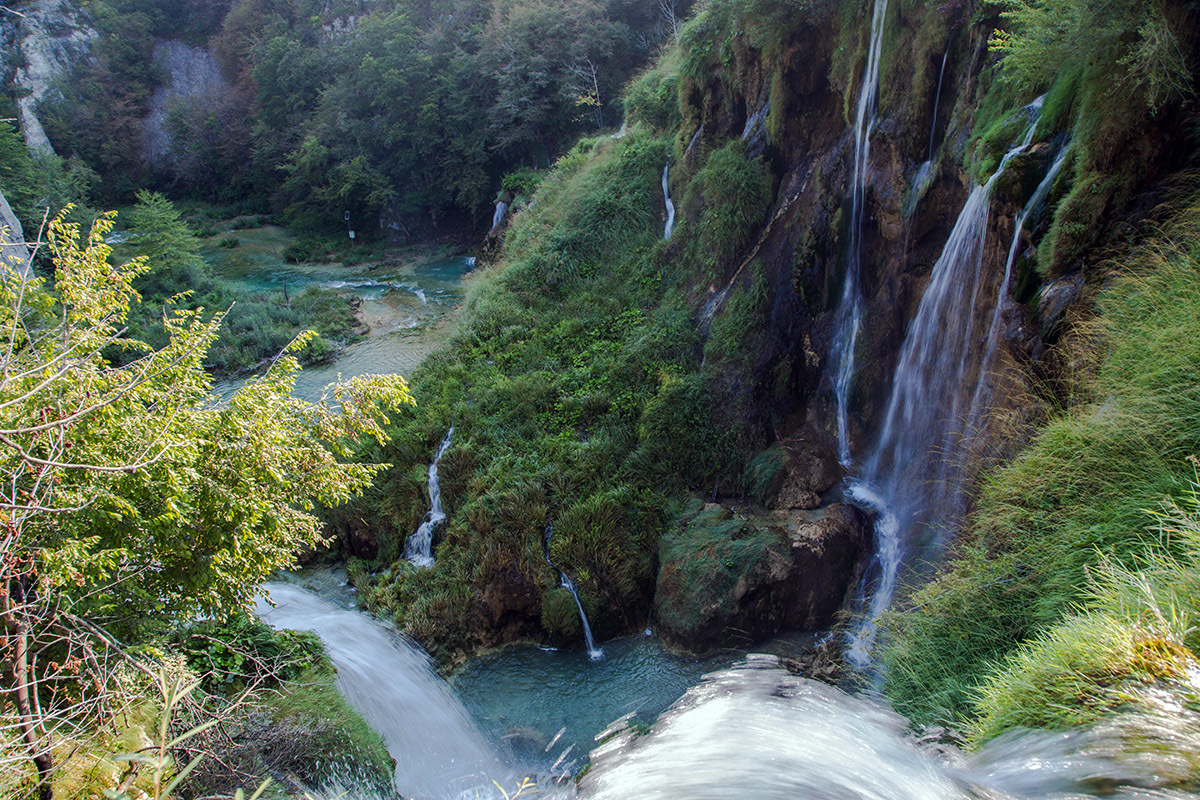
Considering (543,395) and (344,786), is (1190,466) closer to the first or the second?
(344,786)

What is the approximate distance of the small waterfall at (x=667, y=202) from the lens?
596 inches

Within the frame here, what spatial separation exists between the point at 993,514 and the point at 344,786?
6383mm

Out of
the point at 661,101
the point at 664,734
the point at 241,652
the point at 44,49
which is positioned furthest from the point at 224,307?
the point at 44,49

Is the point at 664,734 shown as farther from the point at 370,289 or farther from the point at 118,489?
the point at 370,289

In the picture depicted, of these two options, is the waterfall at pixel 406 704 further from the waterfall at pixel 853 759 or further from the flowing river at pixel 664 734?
the waterfall at pixel 853 759

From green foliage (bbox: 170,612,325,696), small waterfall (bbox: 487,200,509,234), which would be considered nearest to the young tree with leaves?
green foliage (bbox: 170,612,325,696)

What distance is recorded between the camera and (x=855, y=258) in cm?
1030

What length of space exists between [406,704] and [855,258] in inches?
359

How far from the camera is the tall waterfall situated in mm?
7367

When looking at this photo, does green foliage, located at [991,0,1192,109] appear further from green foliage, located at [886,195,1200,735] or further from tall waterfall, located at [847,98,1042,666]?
green foliage, located at [886,195,1200,735]

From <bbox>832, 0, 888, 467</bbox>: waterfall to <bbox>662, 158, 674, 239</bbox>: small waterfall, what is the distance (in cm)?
527

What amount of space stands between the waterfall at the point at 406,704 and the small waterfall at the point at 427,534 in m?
1.25

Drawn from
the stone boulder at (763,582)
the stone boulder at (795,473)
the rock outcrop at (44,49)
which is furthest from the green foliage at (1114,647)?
the rock outcrop at (44,49)

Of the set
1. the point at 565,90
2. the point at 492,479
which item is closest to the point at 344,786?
the point at 492,479
